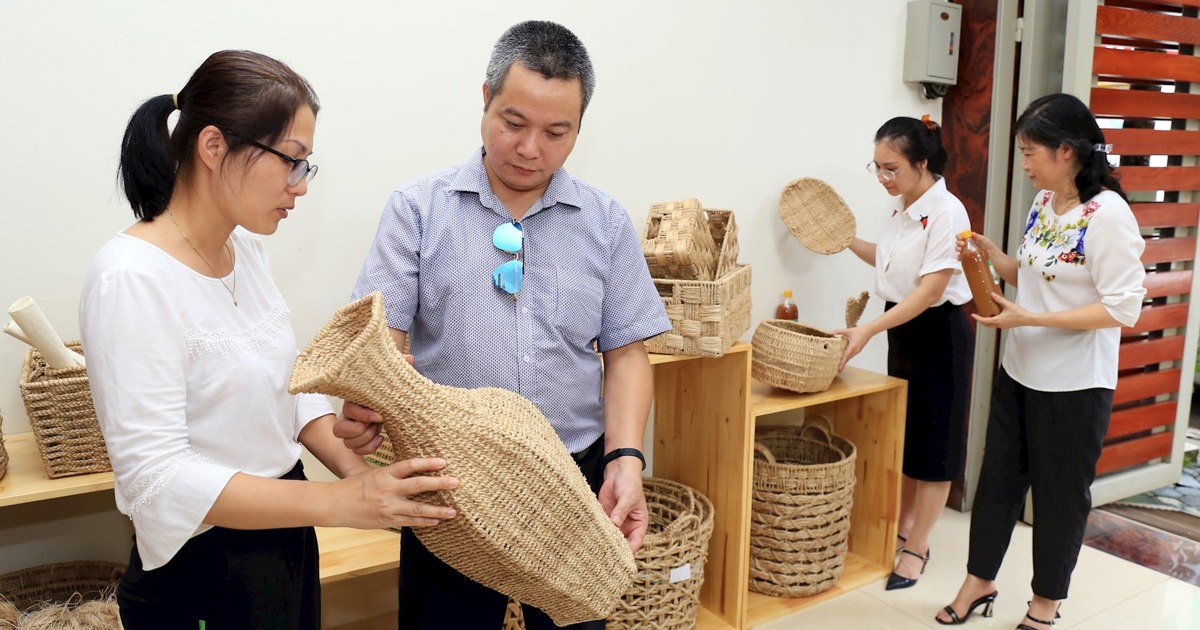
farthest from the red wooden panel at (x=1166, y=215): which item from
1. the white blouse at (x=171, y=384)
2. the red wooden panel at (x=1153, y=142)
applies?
the white blouse at (x=171, y=384)

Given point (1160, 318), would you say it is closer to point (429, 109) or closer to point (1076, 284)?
point (1076, 284)

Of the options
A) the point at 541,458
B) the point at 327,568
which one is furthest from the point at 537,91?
the point at 327,568

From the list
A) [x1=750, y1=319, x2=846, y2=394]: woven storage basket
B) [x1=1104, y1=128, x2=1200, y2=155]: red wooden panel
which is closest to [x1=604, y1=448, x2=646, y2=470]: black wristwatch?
[x1=750, y1=319, x2=846, y2=394]: woven storage basket

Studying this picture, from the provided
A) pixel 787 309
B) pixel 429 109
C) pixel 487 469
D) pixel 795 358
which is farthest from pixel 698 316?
pixel 487 469

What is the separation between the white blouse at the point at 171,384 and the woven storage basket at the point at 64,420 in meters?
0.69

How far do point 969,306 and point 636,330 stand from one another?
7.26 ft

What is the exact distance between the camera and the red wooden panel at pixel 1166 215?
11.9 ft

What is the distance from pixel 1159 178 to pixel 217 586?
3971mm

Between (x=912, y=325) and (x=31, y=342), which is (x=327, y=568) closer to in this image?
(x=31, y=342)

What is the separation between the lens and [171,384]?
106 cm

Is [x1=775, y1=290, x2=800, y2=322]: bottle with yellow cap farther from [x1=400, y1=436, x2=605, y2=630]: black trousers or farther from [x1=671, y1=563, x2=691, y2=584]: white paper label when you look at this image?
[x1=400, y1=436, x2=605, y2=630]: black trousers

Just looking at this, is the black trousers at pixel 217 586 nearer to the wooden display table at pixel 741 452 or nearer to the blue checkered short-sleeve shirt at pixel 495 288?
the blue checkered short-sleeve shirt at pixel 495 288

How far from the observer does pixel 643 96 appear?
2.78 m

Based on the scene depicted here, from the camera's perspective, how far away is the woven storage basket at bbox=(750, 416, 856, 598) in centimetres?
281
